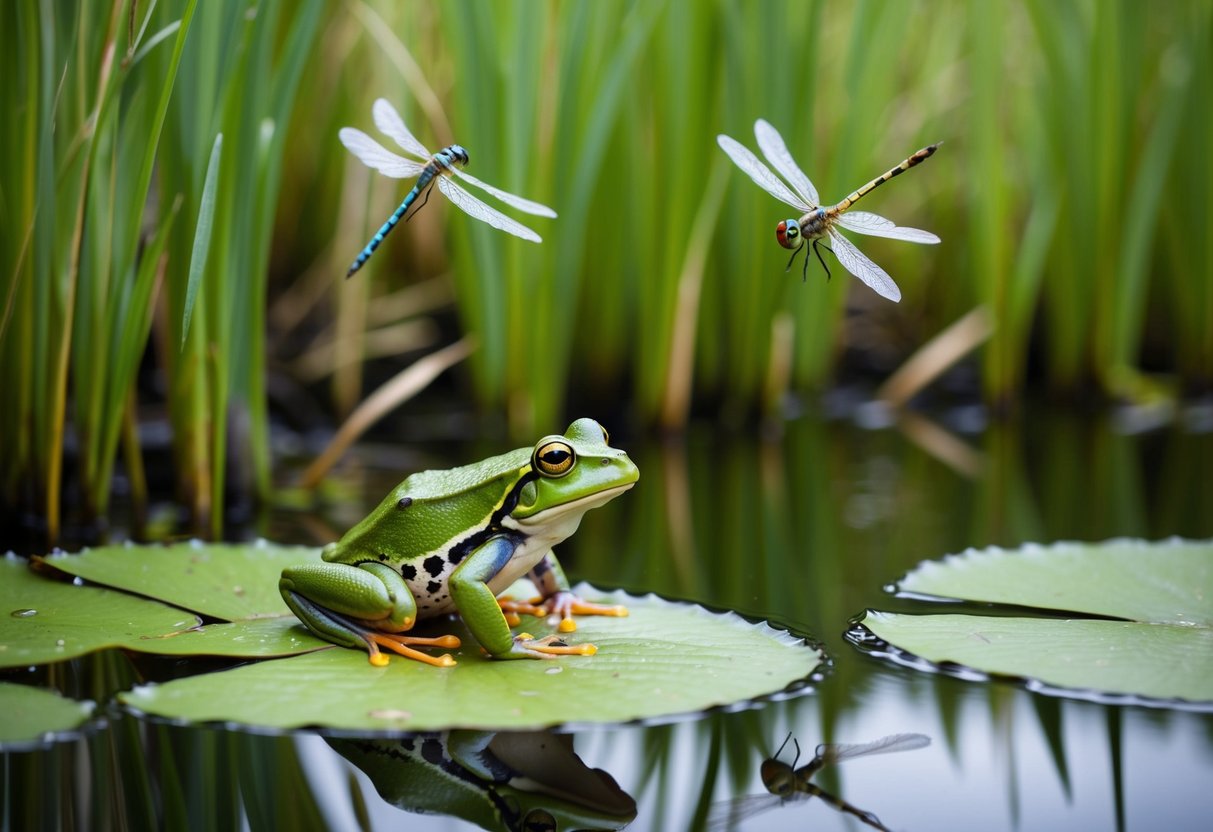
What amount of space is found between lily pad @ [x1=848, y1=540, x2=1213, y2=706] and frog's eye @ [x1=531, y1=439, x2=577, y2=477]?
67 cm

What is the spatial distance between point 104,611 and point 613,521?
5.37 ft

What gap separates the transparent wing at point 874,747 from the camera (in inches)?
66.6

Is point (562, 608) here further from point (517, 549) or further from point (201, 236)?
point (201, 236)

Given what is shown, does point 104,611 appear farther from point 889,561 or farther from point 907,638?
point 889,561

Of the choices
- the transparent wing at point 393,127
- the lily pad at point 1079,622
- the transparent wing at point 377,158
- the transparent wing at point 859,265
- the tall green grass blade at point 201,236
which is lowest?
the lily pad at point 1079,622

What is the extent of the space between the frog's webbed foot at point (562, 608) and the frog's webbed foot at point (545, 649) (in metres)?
0.17

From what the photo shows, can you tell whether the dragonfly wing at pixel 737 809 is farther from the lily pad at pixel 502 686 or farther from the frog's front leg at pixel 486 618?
the frog's front leg at pixel 486 618

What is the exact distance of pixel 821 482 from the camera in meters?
3.94

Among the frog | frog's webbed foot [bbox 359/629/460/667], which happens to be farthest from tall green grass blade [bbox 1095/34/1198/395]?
frog's webbed foot [bbox 359/629/460/667]

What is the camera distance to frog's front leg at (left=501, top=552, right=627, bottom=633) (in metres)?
2.30

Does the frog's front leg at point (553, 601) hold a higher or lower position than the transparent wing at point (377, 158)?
lower

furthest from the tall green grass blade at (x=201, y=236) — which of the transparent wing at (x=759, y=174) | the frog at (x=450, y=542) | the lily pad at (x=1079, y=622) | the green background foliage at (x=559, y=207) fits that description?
the lily pad at (x=1079, y=622)

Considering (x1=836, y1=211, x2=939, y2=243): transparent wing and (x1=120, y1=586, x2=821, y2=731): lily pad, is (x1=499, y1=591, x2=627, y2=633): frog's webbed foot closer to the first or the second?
(x1=120, y1=586, x2=821, y2=731): lily pad

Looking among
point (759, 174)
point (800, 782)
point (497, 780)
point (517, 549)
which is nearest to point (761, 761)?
point (800, 782)
